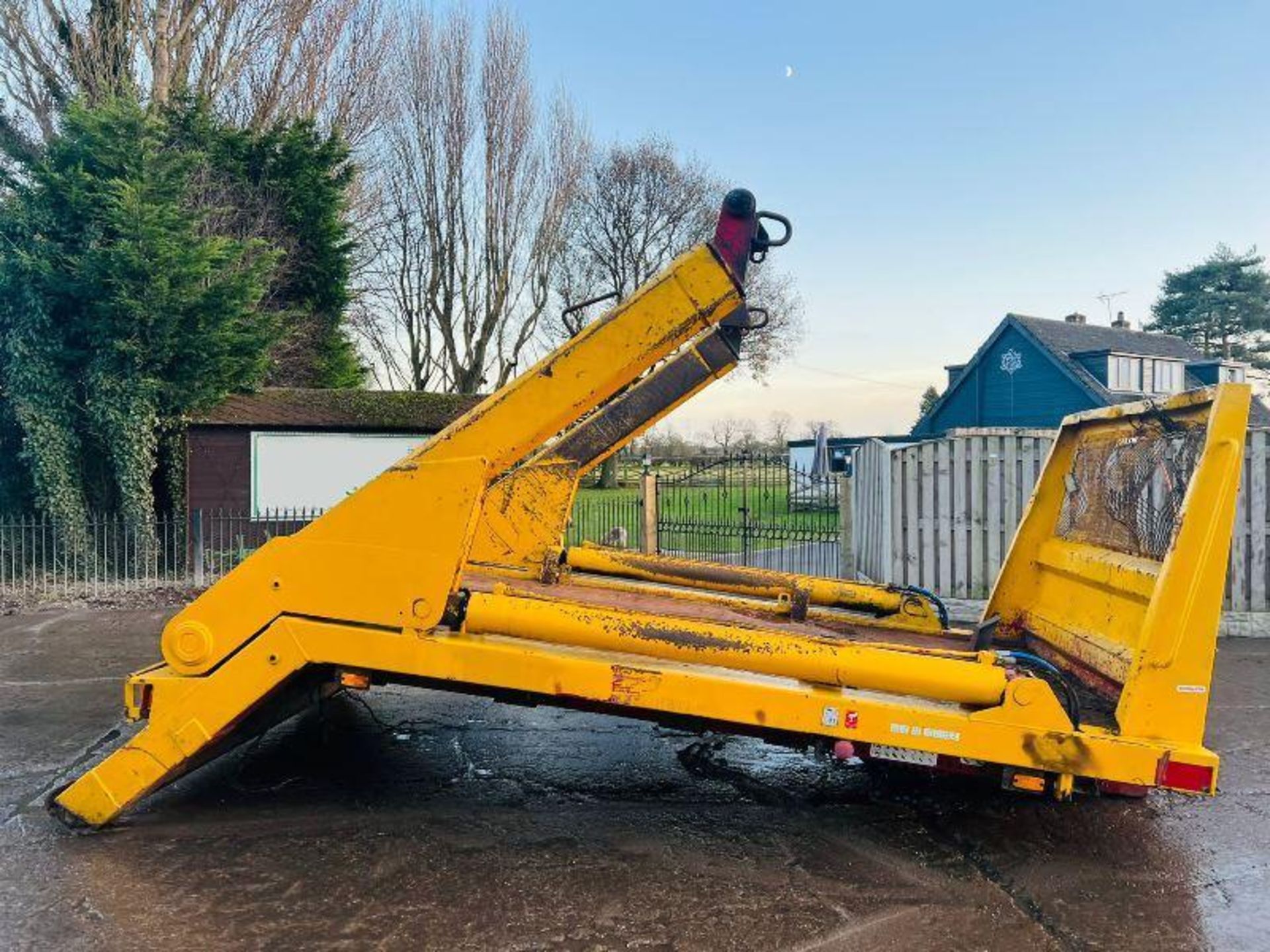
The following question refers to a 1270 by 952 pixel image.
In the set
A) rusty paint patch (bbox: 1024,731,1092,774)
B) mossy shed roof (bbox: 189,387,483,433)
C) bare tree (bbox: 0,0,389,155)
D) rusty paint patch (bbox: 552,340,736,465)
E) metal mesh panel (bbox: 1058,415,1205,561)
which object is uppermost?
bare tree (bbox: 0,0,389,155)

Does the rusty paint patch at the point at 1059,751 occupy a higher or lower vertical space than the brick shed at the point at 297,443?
lower

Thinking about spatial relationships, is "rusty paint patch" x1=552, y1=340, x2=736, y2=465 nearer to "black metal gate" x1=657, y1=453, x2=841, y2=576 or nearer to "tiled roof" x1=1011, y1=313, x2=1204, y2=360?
"black metal gate" x1=657, y1=453, x2=841, y2=576

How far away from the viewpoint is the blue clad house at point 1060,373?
95.2 ft

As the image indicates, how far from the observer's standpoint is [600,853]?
3742 mm

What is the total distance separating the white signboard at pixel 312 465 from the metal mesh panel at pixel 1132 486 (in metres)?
11.5

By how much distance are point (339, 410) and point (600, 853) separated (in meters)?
12.3

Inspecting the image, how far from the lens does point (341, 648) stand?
3.56 meters

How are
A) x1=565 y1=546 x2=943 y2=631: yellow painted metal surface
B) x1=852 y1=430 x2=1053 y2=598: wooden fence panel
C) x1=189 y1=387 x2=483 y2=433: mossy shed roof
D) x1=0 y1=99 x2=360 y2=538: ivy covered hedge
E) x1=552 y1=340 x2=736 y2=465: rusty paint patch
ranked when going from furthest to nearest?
x1=189 y1=387 x2=483 y2=433: mossy shed roof, x1=0 y1=99 x2=360 y2=538: ivy covered hedge, x1=852 y1=430 x2=1053 y2=598: wooden fence panel, x1=565 y1=546 x2=943 y2=631: yellow painted metal surface, x1=552 y1=340 x2=736 y2=465: rusty paint patch

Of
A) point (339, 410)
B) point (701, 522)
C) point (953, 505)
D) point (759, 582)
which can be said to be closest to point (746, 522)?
point (701, 522)

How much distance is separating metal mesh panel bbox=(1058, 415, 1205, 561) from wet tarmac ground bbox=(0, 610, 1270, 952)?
1.31 m

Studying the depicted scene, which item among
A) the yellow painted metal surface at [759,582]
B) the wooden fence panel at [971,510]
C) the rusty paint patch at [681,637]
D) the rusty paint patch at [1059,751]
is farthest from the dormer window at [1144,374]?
the rusty paint patch at [681,637]

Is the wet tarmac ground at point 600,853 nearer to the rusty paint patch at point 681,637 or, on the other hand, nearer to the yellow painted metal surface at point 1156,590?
the yellow painted metal surface at point 1156,590

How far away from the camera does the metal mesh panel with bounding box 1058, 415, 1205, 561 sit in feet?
12.6

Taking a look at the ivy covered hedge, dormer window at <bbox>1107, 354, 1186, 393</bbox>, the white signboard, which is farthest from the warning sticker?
dormer window at <bbox>1107, 354, 1186, 393</bbox>
